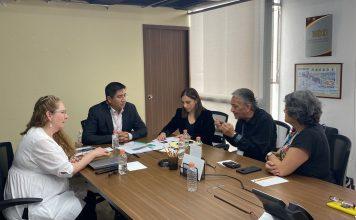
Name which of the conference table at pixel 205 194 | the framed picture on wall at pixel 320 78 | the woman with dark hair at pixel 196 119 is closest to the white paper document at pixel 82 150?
the conference table at pixel 205 194

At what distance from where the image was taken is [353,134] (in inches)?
153

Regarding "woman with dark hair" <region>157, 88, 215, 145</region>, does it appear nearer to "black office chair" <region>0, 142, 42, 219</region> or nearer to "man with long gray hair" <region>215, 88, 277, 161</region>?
"man with long gray hair" <region>215, 88, 277, 161</region>

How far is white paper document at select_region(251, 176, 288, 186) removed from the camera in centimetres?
209

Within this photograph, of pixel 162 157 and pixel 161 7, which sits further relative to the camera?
pixel 161 7

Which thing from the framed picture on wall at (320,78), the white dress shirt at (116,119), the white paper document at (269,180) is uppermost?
the framed picture on wall at (320,78)

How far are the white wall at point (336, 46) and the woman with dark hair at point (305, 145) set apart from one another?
193 cm

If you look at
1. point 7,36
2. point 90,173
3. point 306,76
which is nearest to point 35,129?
point 90,173

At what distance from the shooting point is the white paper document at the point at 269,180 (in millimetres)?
2094

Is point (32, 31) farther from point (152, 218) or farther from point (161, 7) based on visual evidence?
point (152, 218)

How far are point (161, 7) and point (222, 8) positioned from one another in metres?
0.99

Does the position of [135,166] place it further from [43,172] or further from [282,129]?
[282,129]

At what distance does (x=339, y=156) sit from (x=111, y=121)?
2.14 metres

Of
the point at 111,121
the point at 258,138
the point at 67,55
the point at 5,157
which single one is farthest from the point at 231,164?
the point at 67,55

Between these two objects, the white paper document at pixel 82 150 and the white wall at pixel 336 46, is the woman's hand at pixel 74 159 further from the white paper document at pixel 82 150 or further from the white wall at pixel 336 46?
the white wall at pixel 336 46
